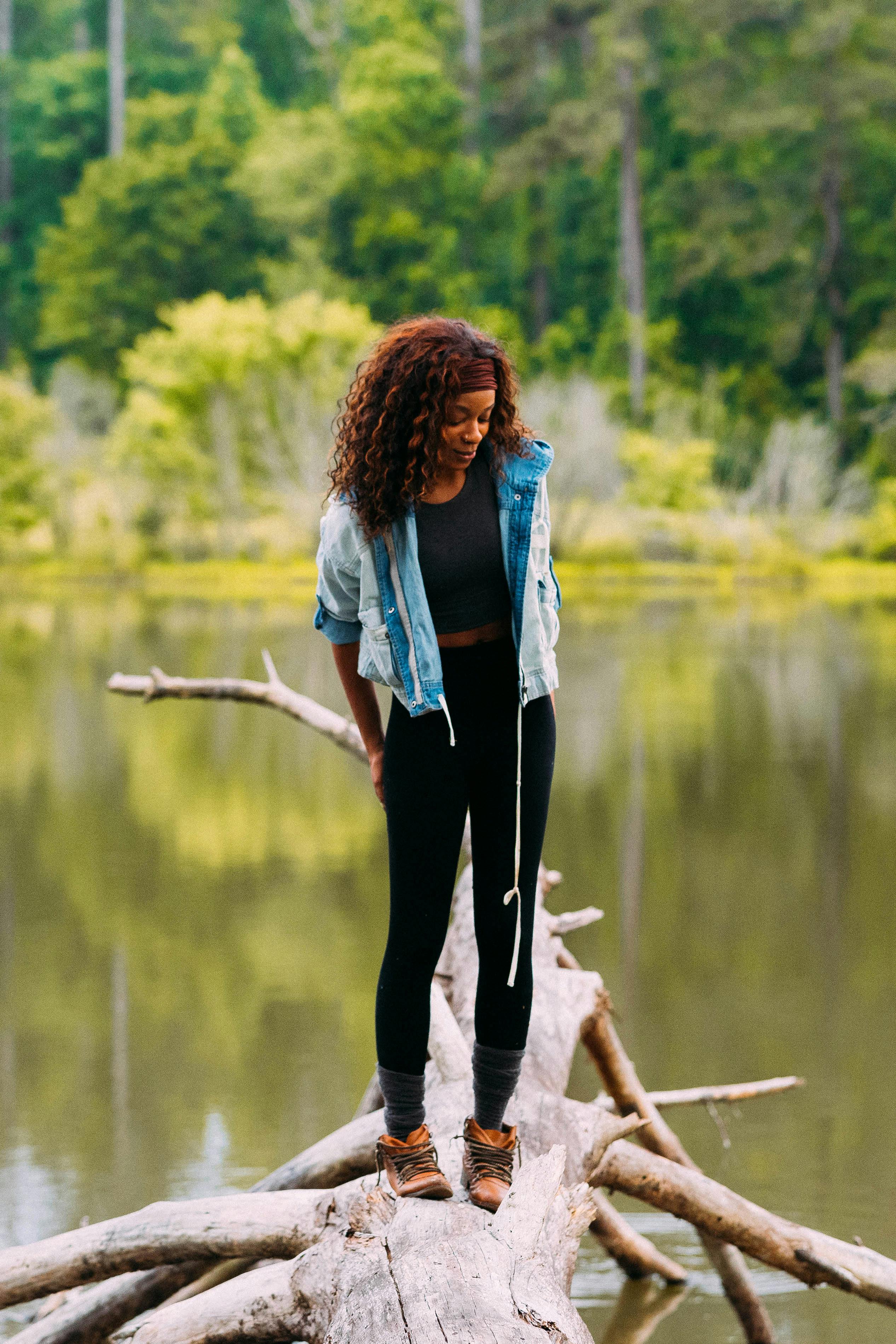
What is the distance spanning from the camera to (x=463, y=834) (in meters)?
2.69

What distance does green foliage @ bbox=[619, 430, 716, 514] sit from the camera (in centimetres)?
3691

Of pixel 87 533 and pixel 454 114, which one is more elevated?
pixel 454 114

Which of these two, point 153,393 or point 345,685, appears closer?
point 345,685

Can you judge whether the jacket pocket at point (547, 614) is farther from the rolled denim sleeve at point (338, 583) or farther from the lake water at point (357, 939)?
the lake water at point (357, 939)

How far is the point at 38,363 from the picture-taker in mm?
55281

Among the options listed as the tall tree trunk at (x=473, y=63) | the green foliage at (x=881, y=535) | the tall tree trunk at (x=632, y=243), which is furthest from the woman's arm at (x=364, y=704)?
the tall tree trunk at (x=473, y=63)

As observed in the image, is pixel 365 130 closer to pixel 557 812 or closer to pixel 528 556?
pixel 557 812

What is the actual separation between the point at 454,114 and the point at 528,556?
51.3 metres

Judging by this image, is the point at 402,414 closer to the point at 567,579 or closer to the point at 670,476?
the point at 567,579

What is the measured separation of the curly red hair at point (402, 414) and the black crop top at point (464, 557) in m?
0.07

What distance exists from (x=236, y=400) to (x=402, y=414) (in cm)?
3767

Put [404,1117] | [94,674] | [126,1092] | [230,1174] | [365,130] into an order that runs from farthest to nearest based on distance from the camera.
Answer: [365,130], [94,674], [126,1092], [230,1174], [404,1117]

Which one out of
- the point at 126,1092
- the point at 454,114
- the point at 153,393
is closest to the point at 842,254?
→ the point at 454,114

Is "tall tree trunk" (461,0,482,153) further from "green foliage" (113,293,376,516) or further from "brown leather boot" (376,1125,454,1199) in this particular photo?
"brown leather boot" (376,1125,454,1199)
